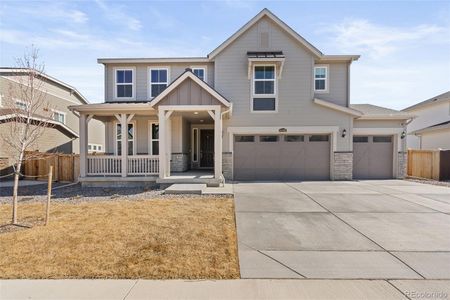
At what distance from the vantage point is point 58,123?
17.9m

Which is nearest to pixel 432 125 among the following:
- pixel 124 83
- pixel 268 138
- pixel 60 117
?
pixel 268 138

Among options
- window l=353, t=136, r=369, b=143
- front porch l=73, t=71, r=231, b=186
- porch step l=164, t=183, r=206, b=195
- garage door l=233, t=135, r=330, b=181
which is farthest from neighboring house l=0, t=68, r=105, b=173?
window l=353, t=136, r=369, b=143

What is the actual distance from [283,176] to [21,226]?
11557mm

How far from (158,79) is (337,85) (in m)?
10.6

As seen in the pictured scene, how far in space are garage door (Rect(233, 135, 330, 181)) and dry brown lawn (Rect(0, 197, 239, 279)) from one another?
22.6 feet

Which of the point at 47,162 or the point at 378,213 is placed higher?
the point at 47,162

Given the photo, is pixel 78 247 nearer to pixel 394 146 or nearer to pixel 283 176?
pixel 283 176

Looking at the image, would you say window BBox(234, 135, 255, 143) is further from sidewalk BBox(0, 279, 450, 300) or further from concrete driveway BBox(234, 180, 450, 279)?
sidewalk BBox(0, 279, 450, 300)

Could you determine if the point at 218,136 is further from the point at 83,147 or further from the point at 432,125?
the point at 432,125

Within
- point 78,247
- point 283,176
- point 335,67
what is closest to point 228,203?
point 78,247

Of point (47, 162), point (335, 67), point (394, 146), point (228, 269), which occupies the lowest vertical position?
point (228, 269)

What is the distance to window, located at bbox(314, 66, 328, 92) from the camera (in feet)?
48.4

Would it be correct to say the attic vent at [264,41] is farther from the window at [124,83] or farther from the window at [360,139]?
the window at [124,83]

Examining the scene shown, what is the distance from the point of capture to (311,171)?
14.2 m
